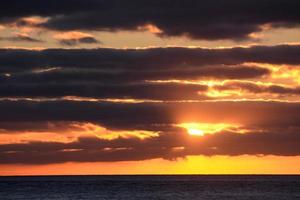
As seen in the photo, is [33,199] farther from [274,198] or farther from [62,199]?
[274,198]

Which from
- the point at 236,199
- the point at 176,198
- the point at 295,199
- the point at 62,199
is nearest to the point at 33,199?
the point at 62,199

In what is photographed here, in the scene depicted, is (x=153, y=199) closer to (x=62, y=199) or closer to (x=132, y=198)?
(x=132, y=198)

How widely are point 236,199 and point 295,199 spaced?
32.9 feet

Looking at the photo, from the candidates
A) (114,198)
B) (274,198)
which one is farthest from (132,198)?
(274,198)

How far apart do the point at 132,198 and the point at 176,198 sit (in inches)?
303

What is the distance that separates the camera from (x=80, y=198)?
14612cm

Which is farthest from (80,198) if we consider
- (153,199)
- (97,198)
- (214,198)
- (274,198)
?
(274,198)

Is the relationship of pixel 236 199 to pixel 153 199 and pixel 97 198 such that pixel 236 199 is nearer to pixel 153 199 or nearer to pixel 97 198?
pixel 153 199

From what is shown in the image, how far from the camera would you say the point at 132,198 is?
14788 centimetres

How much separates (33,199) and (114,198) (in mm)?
14362

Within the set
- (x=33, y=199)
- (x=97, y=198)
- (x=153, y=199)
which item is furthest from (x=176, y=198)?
(x=33, y=199)

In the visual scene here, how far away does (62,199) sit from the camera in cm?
14025

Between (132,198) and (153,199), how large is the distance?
4793 millimetres

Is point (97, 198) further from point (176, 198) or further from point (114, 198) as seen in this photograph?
point (176, 198)
